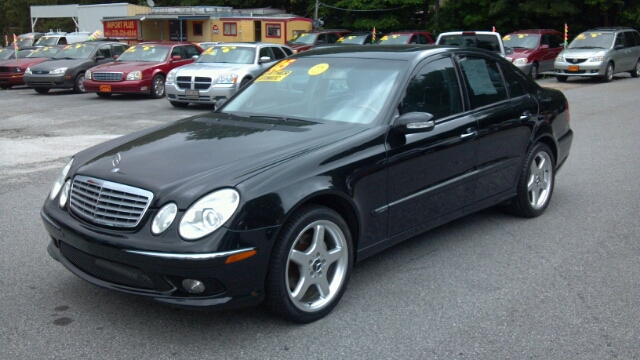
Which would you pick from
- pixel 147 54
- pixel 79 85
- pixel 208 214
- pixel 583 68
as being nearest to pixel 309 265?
pixel 208 214

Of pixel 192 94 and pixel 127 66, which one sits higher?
pixel 127 66

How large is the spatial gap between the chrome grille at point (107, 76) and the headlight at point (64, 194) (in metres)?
14.0

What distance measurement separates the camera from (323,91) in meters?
4.99

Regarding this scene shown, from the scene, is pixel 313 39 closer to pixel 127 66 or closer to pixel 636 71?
pixel 127 66

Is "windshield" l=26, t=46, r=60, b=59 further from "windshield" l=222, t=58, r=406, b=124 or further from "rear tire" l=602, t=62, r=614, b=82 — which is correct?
"windshield" l=222, t=58, r=406, b=124

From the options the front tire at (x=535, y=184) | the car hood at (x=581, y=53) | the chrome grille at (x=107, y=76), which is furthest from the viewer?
the car hood at (x=581, y=53)

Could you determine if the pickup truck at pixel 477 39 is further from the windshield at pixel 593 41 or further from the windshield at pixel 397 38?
the windshield at pixel 397 38

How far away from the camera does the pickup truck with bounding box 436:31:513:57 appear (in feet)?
61.0

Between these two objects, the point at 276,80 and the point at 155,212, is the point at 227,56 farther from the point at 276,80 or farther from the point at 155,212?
the point at 155,212

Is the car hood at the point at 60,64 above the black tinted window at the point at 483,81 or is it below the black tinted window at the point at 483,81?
below

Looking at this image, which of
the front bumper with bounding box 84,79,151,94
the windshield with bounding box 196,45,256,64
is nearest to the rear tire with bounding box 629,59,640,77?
the windshield with bounding box 196,45,256,64

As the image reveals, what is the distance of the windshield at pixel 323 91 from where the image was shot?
4730mm

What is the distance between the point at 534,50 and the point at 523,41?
2.97 ft

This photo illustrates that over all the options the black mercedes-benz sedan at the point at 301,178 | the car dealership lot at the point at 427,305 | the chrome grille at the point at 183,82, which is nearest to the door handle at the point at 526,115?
the black mercedes-benz sedan at the point at 301,178
